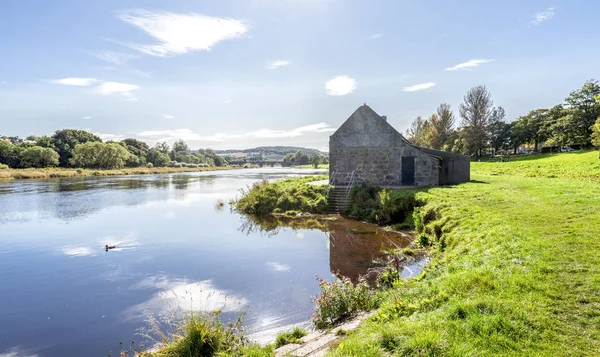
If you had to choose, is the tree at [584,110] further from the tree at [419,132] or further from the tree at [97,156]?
the tree at [97,156]

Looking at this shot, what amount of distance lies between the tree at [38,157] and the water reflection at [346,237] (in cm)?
7147

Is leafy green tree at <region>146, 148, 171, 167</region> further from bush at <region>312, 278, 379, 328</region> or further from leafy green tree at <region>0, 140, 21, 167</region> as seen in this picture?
bush at <region>312, 278, 379, 328</region>

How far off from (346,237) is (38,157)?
81.2 metres

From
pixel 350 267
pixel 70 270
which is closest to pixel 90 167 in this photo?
pixel 70 270

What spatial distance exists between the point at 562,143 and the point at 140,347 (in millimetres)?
64054

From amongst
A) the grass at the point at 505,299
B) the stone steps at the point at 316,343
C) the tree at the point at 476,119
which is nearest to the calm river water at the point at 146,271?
the stone steps at the point at 316,343

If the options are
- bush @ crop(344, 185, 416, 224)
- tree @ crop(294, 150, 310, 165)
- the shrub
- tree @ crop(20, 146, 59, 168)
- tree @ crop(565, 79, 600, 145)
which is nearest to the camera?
the shrub

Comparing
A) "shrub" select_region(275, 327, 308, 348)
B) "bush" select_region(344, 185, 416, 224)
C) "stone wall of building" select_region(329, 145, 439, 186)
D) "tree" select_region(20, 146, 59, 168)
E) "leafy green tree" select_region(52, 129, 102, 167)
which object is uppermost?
"leafy green tree" select_region(52, 129, 102, 167)

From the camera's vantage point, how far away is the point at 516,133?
61125mm

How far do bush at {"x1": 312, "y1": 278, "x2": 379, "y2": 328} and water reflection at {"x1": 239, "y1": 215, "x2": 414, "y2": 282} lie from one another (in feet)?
6.16

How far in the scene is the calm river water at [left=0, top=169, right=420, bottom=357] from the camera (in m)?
7.92

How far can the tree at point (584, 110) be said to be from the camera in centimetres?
4862

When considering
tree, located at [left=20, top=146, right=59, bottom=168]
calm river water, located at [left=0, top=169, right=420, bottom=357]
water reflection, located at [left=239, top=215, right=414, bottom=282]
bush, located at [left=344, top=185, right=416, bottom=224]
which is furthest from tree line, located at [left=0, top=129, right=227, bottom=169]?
bush, located at [left=344, top=185, right=416, bottom=224]

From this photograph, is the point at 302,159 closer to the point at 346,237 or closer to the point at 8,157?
the point at 8,157
